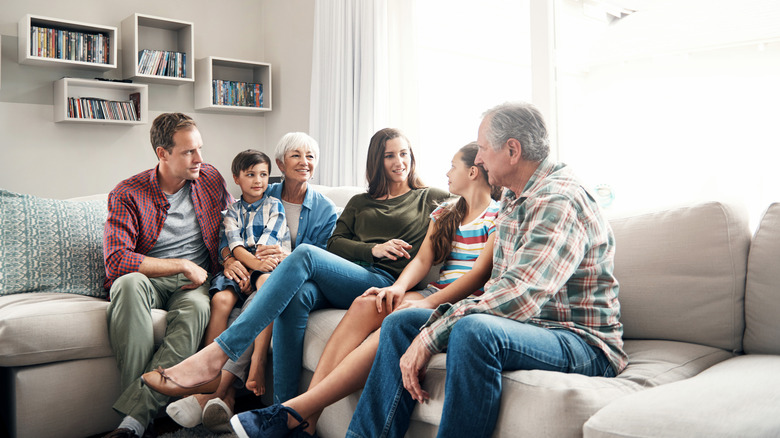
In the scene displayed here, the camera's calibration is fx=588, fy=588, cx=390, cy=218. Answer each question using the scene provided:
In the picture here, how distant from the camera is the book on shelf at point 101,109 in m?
3.77

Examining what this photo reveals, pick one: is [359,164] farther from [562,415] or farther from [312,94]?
[562,415]

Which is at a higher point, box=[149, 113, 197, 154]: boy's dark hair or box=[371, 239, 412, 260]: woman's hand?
box=[149, 113, 197, 154]: boy's dark hair

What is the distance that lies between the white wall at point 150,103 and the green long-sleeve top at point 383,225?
6.68ft

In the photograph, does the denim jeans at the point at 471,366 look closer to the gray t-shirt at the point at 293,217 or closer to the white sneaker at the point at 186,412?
the white sneaker at the point at 186,412

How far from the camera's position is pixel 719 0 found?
2.27 meters

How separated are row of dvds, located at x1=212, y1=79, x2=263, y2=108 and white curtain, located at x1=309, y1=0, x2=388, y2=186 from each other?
73 centimetres

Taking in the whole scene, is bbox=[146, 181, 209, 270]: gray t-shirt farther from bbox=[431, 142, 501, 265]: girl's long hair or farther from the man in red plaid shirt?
bbox=[431, 142, 501, 265]: girl's long hair

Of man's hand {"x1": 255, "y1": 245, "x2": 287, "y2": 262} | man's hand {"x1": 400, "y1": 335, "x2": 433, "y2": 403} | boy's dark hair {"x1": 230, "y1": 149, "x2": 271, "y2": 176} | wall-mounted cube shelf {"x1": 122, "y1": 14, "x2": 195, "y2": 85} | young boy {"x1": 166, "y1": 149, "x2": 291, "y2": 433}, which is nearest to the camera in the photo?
man's hand {"x1": 400, "y1": 335, "x2": 433, "y2": 403}

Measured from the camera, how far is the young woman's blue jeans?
1930mm

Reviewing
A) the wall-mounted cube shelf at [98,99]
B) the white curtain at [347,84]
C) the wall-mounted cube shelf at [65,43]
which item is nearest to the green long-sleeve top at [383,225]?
the white curtain at [347,84]

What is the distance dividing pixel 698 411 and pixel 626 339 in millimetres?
705

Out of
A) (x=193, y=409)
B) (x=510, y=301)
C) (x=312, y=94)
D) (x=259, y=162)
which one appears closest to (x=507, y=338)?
(x=510, y=301)

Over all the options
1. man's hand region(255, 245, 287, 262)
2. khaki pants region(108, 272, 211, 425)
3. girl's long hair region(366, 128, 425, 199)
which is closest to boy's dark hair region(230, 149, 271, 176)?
man's hand region(255, 245, 287, 262)

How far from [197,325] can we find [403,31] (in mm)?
2128
